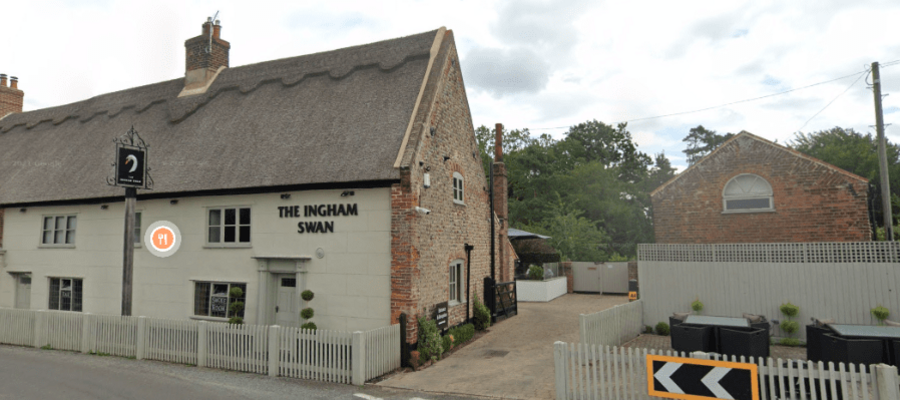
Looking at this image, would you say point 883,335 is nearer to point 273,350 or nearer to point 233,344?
point 273,350

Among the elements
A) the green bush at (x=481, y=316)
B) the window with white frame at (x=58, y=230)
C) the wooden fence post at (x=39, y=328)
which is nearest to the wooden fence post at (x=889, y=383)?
the green bush at (x=481, y=316)

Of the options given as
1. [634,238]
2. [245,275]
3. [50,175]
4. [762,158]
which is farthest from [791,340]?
[634,238]

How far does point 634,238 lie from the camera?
159ft

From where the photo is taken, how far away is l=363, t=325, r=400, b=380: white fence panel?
10.4 m

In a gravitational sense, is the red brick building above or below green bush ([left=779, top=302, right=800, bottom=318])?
above

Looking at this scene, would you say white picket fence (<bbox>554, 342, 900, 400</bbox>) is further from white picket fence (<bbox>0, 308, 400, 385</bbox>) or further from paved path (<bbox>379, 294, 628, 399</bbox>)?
white picket fence (<bbox>0, 308, 400, 385</bbox>)

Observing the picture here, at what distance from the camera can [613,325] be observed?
40.5 feet

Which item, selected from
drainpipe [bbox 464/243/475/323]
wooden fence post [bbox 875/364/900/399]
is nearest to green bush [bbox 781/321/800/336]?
wooden fence post [bbox 875/364/900/399]

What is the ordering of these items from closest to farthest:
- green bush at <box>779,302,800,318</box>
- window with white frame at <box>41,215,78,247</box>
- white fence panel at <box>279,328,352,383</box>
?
white fence panel at <box>279,328,352,383</box>, green bush at <box>779,302,800,318</box>, window with white frame at <box>41,215,78,247</box>

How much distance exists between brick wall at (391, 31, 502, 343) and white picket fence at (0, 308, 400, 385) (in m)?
1.40

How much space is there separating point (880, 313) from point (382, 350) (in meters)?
11.9

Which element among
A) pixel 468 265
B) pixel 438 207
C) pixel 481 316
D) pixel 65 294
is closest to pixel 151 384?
pixel 438 207

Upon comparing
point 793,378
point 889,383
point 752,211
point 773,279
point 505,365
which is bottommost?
point 505,365

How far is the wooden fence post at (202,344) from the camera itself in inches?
459
